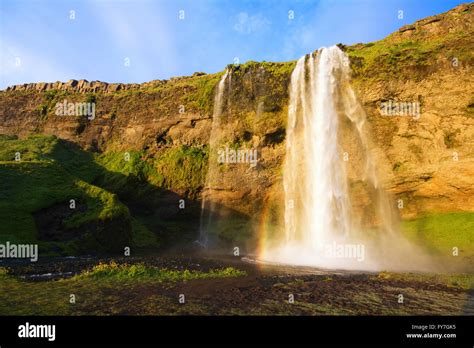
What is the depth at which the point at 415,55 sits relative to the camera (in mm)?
36344

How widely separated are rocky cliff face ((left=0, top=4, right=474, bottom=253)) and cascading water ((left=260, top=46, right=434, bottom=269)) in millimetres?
1316

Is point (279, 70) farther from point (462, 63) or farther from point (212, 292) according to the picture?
point (212, 292)

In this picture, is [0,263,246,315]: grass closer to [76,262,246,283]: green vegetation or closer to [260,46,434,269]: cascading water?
[76,262,246,283]: green vegetation

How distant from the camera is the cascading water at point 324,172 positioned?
36094 mm

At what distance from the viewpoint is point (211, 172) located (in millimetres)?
46500

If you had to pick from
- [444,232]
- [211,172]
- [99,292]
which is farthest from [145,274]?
[211,172]

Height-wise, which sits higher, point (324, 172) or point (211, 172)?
point (211, 172)

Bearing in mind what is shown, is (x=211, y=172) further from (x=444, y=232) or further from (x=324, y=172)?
(x=444, y=232)

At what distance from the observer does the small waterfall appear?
152 ft

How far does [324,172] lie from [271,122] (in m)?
9.10

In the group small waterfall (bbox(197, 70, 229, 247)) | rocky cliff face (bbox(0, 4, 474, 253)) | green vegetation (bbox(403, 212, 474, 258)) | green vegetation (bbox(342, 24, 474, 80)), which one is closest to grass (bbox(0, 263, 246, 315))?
green vegetation (bbox(403, 212, 474, 258))

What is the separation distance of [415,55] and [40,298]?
3763cm
